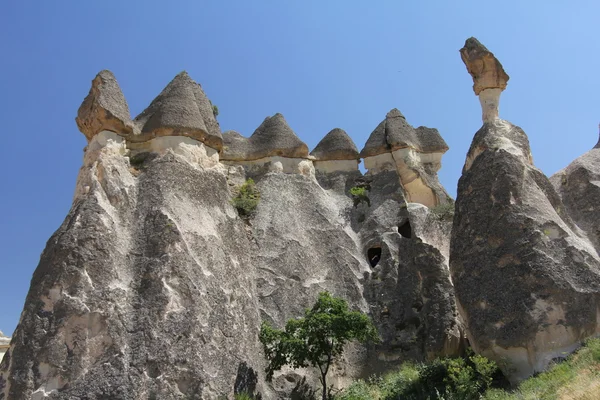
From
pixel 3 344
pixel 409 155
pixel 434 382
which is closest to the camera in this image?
pixel 434 382

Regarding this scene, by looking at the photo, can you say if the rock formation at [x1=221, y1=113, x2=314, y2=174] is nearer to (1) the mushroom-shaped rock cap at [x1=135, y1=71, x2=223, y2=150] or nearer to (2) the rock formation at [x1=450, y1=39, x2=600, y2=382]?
(1) the mushroom-shaped rock cap at [x1=135, y1=71, x2=223, y2=150]

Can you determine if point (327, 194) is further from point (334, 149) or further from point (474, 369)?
point (474, 369)

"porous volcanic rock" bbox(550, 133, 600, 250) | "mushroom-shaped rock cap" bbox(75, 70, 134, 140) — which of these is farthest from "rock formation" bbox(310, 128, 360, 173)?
"mushroom-shaped rock cap" bbox(75, 70, 134, 140)

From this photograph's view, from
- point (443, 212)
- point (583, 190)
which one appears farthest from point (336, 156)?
point (583, 190)

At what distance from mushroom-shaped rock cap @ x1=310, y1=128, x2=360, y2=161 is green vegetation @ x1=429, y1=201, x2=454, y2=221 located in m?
4.45

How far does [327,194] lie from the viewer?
2242cm

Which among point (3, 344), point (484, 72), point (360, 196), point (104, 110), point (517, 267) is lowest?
point (517, 267)

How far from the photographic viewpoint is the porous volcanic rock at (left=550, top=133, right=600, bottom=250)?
17.4 meters

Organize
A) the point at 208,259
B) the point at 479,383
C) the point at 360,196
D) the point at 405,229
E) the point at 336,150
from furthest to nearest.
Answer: the point at 336,150 < the point at 360,196 < the point at 405,229 < the point at 208,259 < the point at 479,383

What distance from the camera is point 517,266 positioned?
43.0 feet

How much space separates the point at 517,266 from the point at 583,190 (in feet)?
22.2

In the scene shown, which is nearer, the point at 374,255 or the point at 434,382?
the point at 434,382

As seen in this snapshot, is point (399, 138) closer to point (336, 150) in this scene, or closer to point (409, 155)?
point (409, 155)

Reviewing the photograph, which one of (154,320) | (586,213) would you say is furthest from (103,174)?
(586,213)
